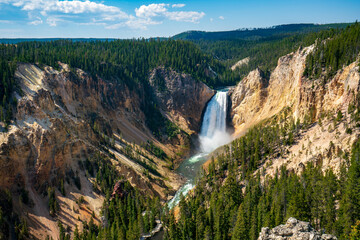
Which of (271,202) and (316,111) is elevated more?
(316,111)

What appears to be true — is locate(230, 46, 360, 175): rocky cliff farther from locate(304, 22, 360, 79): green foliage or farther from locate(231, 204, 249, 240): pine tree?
locate(231, 204, 249, 240): pine tree

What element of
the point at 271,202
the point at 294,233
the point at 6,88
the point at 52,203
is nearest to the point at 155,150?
the point at 52,203

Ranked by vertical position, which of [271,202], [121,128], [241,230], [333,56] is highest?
[333,56]

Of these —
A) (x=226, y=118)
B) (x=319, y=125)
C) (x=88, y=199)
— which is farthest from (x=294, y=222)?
(x=226, y=118)

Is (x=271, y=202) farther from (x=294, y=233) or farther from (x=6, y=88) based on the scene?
(x=6, y=88)

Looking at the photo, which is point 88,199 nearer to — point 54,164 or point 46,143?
point 54,164

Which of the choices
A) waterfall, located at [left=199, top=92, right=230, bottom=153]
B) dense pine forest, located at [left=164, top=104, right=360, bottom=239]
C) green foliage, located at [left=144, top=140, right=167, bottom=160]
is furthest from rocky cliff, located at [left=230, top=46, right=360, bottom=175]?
green foliage, located at [left=144, top=140, right=167, bottom=160]
